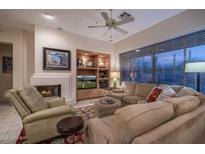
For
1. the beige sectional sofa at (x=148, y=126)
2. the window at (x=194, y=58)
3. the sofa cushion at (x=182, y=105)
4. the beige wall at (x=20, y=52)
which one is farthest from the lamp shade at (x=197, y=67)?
the beige wall at (x=20, y=52)

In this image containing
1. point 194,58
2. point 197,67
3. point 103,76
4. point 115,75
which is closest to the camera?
point 197,67

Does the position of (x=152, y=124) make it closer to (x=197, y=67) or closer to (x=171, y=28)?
(x=197, y=67)

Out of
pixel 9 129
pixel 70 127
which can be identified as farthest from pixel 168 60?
pixel 9 129

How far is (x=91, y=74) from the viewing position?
5.59 metres

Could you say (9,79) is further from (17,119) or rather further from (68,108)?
(68,108)

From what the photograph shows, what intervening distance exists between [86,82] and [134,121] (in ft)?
14.5

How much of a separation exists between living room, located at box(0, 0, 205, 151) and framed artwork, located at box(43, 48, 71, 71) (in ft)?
0.11

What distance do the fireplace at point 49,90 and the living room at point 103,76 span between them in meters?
0.03

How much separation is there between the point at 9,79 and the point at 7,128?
329 cm

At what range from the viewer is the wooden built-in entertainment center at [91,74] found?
195 inches

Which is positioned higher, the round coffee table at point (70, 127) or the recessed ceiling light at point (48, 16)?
the recessed ceiling light at point (48, 16)

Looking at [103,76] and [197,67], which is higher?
[197,67]

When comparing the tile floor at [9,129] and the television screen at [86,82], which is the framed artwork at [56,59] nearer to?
the television screen at [86,82]

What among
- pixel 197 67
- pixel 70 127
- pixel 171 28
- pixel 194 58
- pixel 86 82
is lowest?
pixel 70 127
